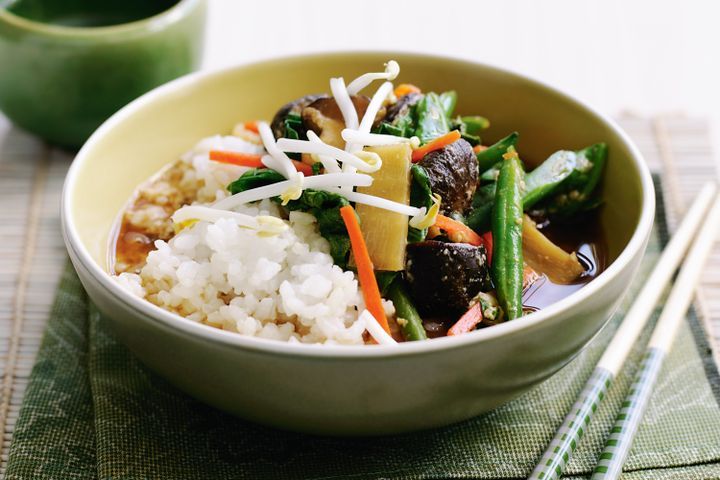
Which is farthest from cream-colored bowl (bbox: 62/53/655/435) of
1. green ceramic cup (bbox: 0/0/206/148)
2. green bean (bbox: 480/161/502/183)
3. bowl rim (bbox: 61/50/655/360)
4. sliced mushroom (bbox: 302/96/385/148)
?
green ceramic cup (bbox: 0/0/206/148)

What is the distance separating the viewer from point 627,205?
278 cm

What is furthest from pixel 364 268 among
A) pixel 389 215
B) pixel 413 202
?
pixel 413 202

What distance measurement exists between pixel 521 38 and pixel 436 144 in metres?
3.13

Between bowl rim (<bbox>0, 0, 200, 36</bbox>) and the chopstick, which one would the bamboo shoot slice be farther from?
bowl rim (<bbox>0, 0, 200, 36</bbox>)

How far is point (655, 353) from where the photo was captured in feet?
8.64

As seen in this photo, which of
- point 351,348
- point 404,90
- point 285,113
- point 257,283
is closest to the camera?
point 351,348

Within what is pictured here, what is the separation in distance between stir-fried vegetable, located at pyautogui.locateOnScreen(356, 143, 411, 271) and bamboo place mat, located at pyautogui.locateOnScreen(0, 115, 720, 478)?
1.25 meters

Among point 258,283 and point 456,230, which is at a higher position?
point 456,230

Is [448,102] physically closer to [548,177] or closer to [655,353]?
[548,177]

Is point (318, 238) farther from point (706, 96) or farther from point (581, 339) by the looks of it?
point (706, 96)

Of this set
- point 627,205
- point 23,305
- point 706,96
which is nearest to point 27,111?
point 23,305

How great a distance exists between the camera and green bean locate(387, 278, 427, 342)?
2355mm

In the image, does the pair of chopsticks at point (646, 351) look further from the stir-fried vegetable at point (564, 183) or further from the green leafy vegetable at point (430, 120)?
the green leafy vegetable at point (430, 120)

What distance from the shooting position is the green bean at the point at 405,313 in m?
2.36
